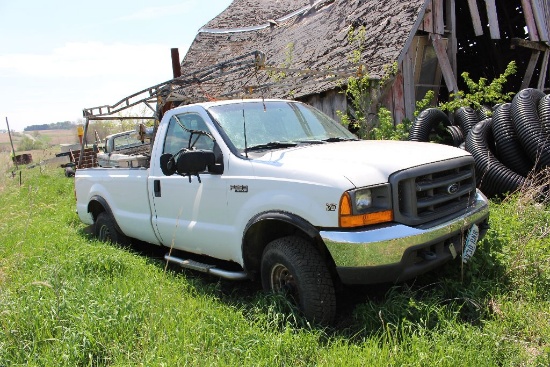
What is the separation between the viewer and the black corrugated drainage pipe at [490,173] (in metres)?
5.85

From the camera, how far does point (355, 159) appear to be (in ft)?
10.6

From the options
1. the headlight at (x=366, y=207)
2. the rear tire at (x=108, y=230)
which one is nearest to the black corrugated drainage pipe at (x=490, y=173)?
the headlight at (x=366, y=207)

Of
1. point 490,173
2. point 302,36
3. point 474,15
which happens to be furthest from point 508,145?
point 302,36

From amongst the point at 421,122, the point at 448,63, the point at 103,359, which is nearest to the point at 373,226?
the point at 103,359

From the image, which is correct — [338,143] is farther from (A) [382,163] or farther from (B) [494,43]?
(B) [494,43]

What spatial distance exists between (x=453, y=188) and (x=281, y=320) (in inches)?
66.3

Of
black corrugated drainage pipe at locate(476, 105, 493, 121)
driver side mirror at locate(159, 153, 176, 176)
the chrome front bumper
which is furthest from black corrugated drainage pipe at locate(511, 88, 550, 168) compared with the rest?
driver side mirror at locate(159, 153, 176, 176)

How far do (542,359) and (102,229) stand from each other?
528 centimetres

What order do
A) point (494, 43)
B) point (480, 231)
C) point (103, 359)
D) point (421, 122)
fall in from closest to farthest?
1. point (103, 359)
2. point (480, 231)
3. point (421, 122)
4. point (494, 43)

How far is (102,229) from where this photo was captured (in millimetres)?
6039

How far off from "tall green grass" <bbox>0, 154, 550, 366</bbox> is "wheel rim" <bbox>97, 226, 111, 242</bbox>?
1363 millimetres

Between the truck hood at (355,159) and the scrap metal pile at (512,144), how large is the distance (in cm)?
260

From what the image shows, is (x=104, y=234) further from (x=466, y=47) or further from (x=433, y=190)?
(x=466, y=47)

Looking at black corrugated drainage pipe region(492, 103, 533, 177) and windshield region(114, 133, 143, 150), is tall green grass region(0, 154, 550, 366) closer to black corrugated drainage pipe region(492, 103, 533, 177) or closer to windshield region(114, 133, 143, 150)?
black corrugated drainage pipe region(492, 103, 533, 177)
